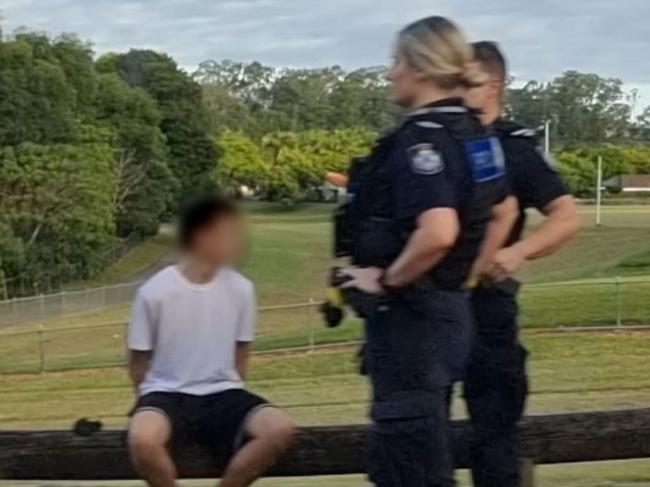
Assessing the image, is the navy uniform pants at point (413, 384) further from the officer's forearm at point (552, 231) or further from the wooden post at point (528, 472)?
the wooden post at point (528, 472)

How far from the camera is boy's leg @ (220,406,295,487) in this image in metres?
5.25

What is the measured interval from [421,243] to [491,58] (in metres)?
1.03

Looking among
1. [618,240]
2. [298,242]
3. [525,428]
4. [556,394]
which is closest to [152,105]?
[298,242]

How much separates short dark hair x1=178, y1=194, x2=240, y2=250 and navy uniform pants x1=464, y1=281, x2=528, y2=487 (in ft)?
2.82

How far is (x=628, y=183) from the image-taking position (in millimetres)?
90250

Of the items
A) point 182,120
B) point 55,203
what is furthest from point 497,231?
point 55,203

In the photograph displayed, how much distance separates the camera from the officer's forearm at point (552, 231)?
16.0ft

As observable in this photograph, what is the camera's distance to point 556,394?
19078 mm

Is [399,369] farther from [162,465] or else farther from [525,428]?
[525,428]

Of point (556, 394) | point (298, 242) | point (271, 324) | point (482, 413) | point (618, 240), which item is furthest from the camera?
point (618, 240)

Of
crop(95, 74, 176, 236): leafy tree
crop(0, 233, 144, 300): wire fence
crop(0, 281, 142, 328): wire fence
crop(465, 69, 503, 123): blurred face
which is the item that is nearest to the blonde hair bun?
crop(465, 69, 503, 123): blurred face

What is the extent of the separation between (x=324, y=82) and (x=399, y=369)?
101 meters

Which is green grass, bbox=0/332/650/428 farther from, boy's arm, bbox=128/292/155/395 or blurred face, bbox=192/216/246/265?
blurred face, bbox=192/216/246/265

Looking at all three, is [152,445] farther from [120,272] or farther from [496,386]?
[120,272]
